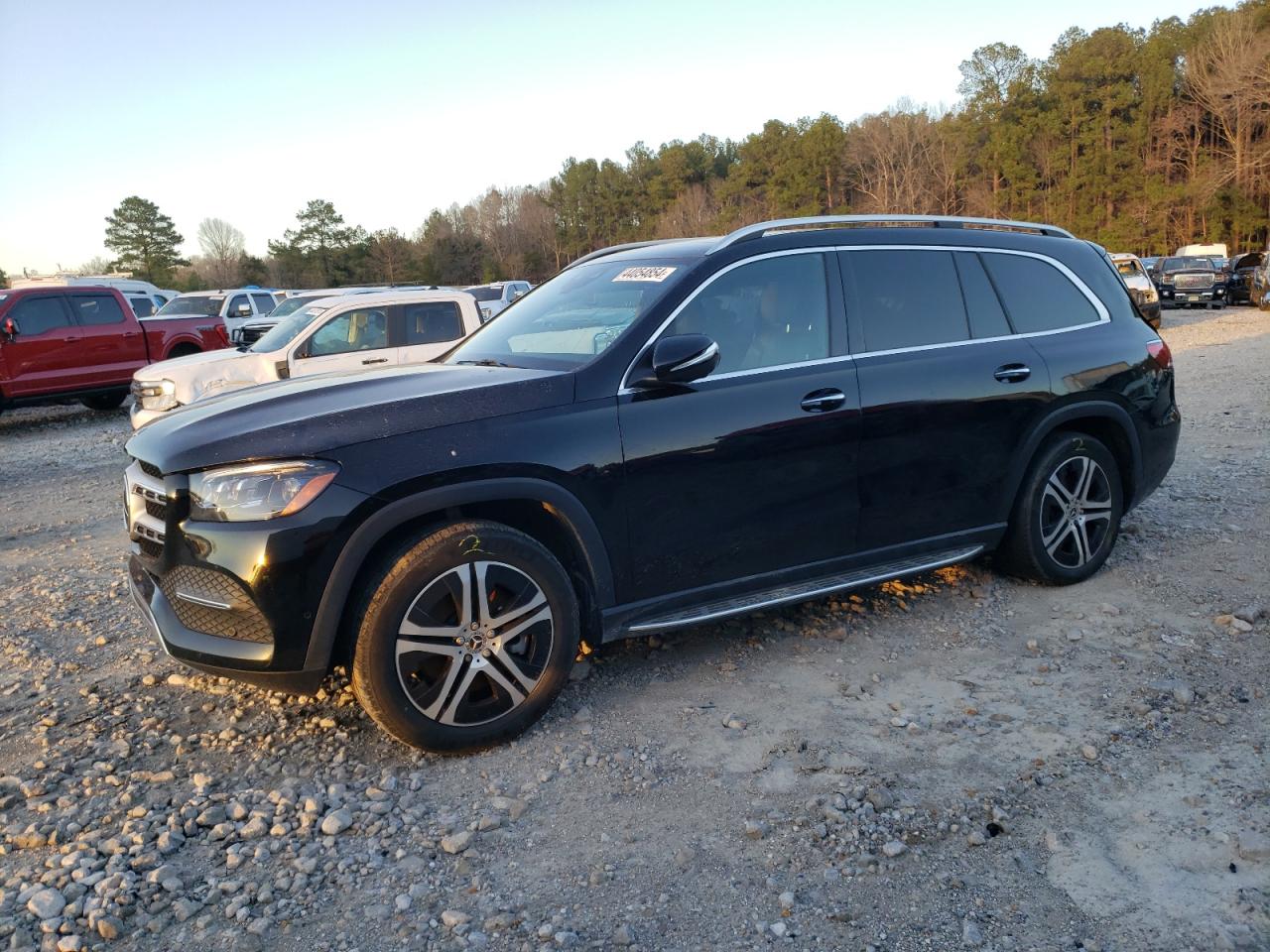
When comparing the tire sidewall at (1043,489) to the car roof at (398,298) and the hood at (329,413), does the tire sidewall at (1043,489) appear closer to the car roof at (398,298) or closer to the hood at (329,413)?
the hood at (329,413)

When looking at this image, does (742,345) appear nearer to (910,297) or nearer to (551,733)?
(910,297)

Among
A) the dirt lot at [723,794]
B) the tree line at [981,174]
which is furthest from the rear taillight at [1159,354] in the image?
the tree line at [981,174]

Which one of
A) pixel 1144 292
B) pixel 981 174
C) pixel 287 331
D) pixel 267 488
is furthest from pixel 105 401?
pixel 981 174

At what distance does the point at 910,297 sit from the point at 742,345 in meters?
1.00

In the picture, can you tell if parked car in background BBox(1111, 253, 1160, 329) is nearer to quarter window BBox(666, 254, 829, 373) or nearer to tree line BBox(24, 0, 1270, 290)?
quarter window BBox(666, 254, 829, 373)

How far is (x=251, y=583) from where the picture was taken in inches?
120

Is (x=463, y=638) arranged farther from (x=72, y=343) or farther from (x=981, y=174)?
(x=981, y=174)

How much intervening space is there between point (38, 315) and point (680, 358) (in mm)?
13528

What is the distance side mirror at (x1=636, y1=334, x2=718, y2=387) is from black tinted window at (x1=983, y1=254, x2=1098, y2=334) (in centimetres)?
195

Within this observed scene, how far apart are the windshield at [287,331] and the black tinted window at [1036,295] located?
7.66 meters

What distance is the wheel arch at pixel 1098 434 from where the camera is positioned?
4.57 meters

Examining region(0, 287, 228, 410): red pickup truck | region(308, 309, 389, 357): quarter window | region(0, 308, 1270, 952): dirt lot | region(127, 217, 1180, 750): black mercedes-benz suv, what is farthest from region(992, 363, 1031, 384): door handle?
region(0, 287, 228, 410): red pickup truck

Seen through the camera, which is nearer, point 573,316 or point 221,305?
point 573,316

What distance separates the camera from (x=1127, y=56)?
57625 mm
